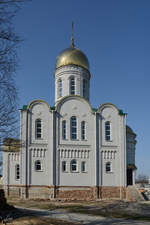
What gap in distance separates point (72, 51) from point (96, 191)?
1630 centimetres

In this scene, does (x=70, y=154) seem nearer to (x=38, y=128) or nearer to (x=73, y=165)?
(x=73, y=165)

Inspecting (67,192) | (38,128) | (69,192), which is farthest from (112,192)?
(38,128)

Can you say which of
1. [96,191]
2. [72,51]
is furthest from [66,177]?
[72,51]

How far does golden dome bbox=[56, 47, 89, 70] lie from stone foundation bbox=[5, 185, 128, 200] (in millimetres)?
13999

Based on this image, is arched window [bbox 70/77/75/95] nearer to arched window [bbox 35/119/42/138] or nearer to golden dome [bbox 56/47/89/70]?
golden dome [bbox 56/47/89/70]

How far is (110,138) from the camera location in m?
25.6

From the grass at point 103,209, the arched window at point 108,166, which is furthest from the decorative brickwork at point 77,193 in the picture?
the grass at point 103,209

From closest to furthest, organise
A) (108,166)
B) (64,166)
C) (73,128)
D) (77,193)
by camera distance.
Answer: (77,193) → (64,166) → (108,166) → (73,128)

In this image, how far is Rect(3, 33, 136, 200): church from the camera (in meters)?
23.8

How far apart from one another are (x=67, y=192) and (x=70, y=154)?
3618mm

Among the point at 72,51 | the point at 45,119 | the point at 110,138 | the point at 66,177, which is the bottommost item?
the point at 66,177

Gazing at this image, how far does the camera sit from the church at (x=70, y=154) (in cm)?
2375

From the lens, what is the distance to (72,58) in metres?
29.2

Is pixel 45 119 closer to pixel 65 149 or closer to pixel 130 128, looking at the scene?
pixel 65 149
